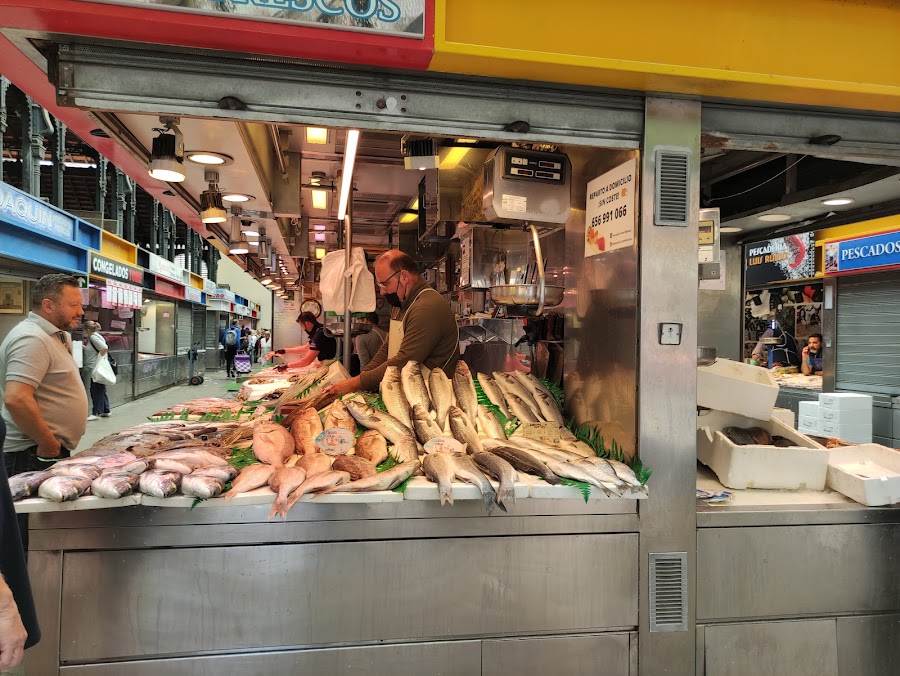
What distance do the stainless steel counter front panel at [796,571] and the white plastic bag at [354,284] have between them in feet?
14.1

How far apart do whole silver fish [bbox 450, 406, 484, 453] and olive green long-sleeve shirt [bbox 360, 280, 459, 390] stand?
877 millimetres

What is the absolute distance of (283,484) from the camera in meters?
2.32

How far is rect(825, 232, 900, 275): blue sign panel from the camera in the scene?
297 inches

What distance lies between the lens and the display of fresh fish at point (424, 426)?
3.02 m

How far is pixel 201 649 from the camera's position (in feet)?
7.66

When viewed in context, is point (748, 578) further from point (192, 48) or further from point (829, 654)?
point (192, 48)

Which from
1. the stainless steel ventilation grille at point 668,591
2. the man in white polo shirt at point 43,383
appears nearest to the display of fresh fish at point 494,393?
the stainless steel ventilation grille at point 668,591

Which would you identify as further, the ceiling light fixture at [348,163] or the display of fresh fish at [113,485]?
the ceiling light fixture at [348,163]

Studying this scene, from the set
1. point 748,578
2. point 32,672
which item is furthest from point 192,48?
point 748,578

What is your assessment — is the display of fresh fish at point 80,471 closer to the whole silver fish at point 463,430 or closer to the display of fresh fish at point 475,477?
the display of fresh fish at point 475,477

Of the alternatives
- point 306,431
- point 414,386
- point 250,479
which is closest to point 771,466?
point 414,386

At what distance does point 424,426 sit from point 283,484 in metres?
0.97

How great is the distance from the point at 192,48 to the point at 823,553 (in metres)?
3.71

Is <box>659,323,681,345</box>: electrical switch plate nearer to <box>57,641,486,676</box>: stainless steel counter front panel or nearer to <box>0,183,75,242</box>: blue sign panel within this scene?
<box>57,641,486,676</box>: stainless steel counter front panel
